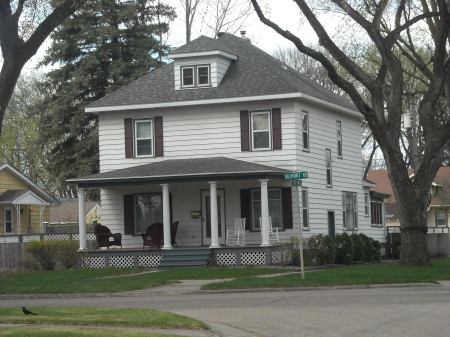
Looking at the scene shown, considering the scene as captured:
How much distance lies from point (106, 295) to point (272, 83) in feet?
47.6

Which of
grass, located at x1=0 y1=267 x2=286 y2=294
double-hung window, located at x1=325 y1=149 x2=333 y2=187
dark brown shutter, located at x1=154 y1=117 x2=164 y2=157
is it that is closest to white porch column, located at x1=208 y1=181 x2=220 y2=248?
grass, located at x1=0 y1=267 x2=286 y2=294

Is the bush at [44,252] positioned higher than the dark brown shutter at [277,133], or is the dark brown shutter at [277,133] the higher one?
the dark brown shutter at [277,133]

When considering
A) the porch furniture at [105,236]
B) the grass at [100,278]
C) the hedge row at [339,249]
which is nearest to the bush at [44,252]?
the porch furniture at [105,236]

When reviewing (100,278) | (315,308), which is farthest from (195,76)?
(315,308)

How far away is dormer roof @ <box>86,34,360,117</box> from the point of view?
35.7 meters

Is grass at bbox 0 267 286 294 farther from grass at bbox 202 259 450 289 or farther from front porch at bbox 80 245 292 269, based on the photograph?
grass at bbox 202 259 450 289

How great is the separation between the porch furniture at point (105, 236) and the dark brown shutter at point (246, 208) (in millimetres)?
4844

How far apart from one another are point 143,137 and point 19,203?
1086 cm

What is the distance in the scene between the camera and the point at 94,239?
3800cm

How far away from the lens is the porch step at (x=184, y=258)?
1319 inches

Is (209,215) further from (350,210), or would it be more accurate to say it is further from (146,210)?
(350,210)

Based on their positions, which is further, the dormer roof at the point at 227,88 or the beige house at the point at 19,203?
the beige house at the point at 19,203

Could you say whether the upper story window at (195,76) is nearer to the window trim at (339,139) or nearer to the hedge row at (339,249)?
the window trim at (339,139)

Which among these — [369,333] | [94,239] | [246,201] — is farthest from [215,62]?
[369,333]
